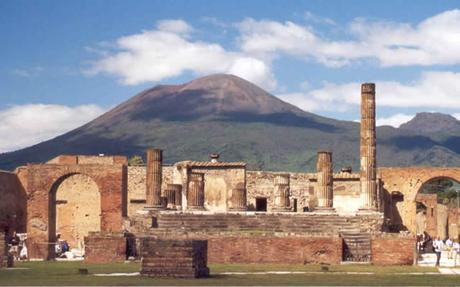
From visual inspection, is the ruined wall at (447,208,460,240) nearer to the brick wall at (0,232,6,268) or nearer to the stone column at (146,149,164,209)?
the stone column at (146,149,164,209)

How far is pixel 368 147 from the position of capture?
148 ft

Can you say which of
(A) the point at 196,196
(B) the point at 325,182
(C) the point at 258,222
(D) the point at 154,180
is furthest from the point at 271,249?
(B) the point at 325,182

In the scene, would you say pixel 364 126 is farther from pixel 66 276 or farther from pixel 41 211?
pixel 66 276

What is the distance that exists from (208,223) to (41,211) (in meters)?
7.40

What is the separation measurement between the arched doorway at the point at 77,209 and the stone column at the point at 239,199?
9.93 metres

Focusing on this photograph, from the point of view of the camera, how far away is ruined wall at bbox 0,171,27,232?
47.3 m

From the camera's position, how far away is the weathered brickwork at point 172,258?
24578 mm

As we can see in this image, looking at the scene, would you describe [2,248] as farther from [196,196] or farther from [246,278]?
[196,196]

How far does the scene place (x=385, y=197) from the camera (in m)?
59.9

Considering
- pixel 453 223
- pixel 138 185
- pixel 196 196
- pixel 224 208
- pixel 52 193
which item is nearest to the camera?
pixel 52 193

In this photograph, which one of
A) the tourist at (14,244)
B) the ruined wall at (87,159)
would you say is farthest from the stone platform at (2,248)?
the ruined wall at (87,159)

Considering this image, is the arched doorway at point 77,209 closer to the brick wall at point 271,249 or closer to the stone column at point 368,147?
the stone column at point 368,147

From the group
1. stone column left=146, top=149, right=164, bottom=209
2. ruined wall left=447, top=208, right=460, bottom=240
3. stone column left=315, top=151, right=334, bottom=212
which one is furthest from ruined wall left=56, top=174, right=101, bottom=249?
ruined wall left=447, top=208, right=460, bottom=240

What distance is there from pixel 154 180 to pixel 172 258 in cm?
1986
